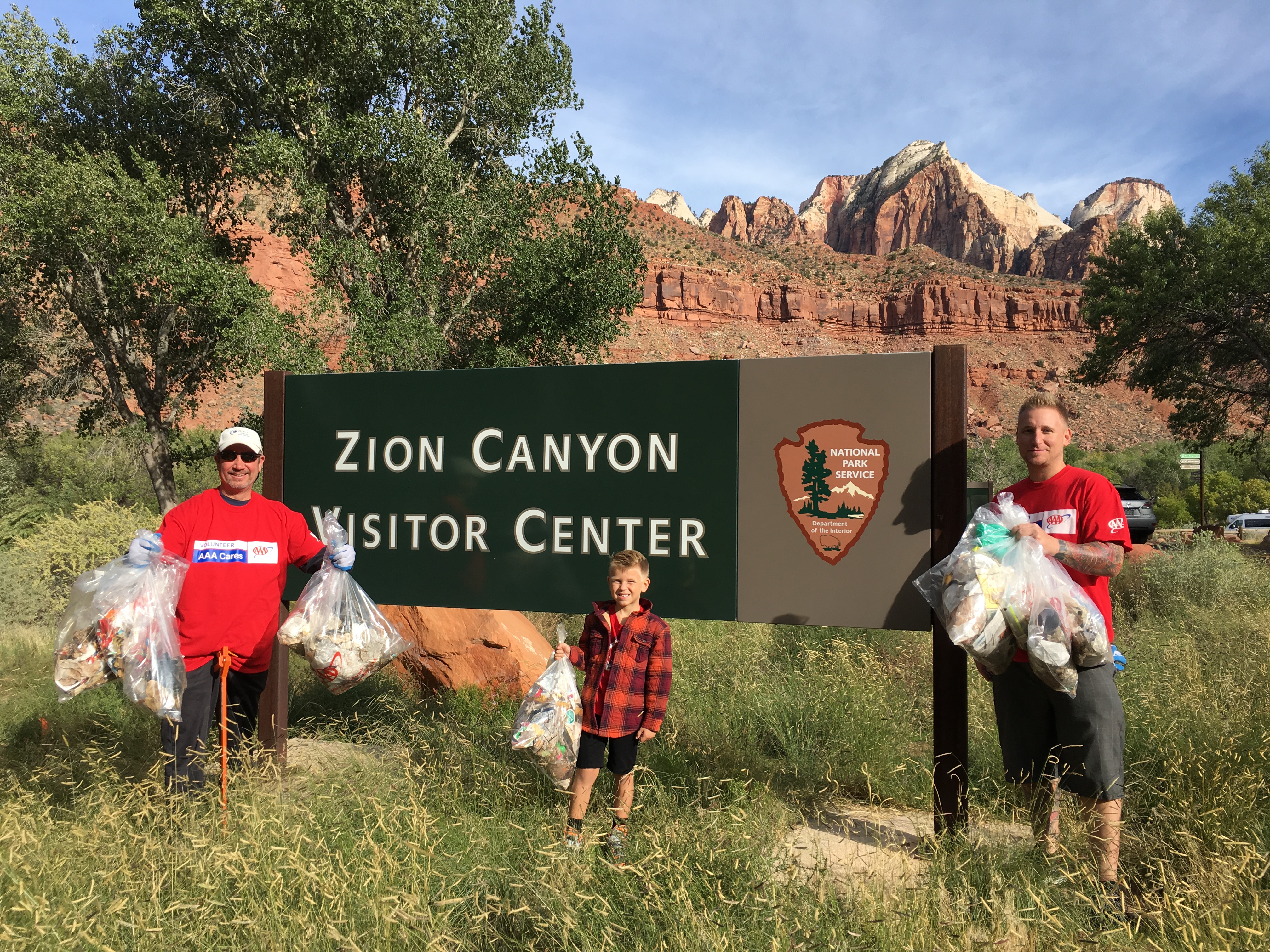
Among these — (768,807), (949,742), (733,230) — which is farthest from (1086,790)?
(733,230)

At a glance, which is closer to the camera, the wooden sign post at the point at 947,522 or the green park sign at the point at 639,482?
the wooden sign post at the point at 947,522

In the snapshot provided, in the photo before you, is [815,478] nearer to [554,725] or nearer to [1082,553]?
[1082,553]

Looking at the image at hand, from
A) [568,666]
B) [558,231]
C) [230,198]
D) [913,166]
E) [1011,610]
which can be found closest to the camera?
[1011,610]

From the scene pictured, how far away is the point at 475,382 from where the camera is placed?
3.66m

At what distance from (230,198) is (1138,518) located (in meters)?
22.1

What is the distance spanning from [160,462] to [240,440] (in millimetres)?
12354

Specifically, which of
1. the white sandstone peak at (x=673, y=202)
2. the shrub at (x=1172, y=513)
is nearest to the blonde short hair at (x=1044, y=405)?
the shrub at (x=1172, y=513)

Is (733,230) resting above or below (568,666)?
above

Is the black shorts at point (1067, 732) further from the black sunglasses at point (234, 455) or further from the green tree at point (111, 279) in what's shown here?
the green tree at point (111, 279)

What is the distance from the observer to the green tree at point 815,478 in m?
3.12

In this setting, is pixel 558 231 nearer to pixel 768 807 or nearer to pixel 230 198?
pixel 230 198

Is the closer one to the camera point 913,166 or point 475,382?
point 475,382

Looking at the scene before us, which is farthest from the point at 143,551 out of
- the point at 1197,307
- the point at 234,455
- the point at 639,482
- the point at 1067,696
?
the point at 1197,307

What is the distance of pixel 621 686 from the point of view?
2.74m
